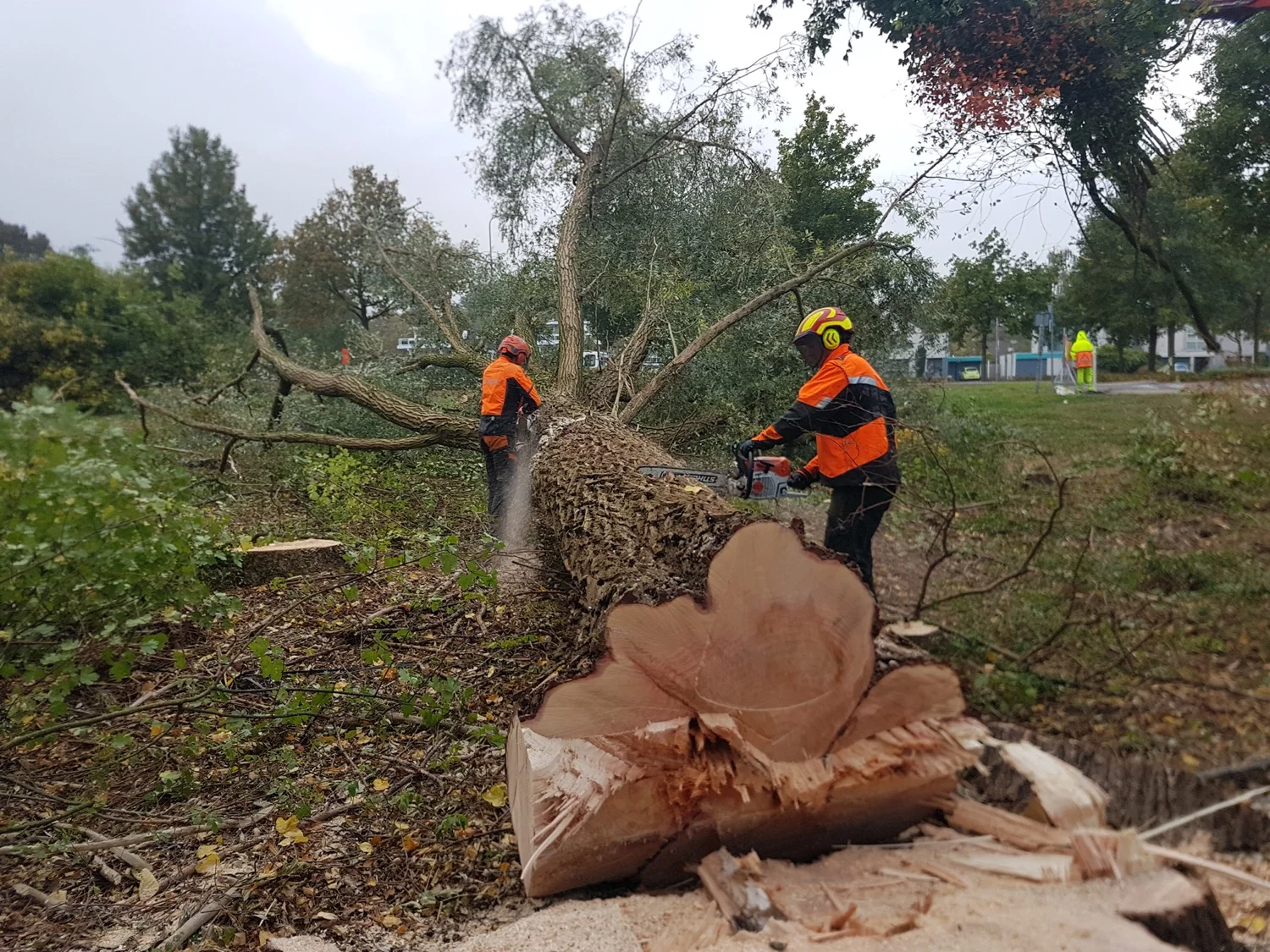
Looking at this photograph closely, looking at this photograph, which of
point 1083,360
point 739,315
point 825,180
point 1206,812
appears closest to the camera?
point 1206,812

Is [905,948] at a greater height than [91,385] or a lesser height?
lesser

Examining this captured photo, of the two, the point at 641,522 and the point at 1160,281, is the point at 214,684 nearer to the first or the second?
the point at 641,522

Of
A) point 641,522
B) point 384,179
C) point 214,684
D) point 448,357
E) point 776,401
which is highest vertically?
point 384,179

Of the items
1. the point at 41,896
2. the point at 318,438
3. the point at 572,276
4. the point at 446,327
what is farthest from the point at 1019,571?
the point at 446,327

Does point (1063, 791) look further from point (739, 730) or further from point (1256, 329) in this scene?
point (1256, 329)

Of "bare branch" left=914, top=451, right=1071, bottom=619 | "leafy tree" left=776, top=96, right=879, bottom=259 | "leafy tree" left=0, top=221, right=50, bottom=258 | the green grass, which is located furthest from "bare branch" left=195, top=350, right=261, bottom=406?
"leafy tree" left=0, top=221, right=50, bottom=258

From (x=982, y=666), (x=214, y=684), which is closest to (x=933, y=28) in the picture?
(x=982, y=666)

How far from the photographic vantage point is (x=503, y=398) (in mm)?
5852

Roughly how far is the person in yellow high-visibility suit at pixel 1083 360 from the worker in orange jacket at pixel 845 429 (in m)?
1.04

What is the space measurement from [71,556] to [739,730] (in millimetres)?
2515

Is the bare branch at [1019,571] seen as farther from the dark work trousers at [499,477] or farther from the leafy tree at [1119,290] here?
the dark work trousers at [499,477]

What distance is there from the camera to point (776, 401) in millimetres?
6277

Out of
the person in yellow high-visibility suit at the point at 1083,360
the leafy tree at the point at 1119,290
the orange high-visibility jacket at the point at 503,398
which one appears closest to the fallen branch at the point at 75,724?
the orange high-visibility jacket at the point at 503,398

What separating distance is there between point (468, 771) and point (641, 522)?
1116 mm
